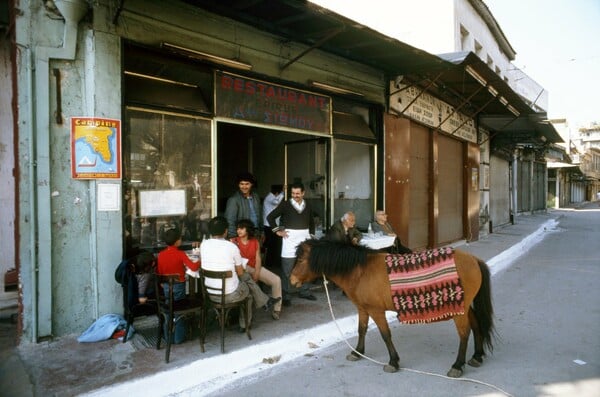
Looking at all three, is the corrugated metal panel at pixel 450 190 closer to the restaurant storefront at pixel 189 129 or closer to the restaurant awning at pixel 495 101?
the restaurant awning at pixel 495 101

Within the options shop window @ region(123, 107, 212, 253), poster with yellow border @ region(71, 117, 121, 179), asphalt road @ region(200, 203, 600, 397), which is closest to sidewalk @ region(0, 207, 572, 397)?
asphalt road @ region(200, 203, 600, 397)

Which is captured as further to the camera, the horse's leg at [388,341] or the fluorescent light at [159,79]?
the fluorescent light at [159,79]

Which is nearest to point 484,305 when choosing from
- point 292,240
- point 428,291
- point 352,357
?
point 428,291

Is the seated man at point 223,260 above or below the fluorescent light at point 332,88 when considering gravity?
below

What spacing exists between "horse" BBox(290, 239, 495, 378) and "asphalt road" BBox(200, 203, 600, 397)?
0.21 metres

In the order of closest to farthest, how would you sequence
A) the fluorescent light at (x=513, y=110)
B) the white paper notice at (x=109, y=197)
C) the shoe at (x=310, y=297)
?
the white paper notice at (x=109, y=197)
the shoe at (x=310, y=297)
the fluorescent light at (x=513, y=110)

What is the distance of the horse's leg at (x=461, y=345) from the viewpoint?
Answer: 367cm

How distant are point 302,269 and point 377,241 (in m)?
2.94

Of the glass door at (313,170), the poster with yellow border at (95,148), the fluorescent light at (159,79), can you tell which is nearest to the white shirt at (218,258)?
the poster with yellow border at (95,148)

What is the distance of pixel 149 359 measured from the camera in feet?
13.2

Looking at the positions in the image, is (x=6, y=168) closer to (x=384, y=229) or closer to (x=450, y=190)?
(x=384, y=229)

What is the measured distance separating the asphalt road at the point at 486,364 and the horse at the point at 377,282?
0.69ft

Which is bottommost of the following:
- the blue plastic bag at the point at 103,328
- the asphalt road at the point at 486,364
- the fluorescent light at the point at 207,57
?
the asphalt road at the point at 486,364

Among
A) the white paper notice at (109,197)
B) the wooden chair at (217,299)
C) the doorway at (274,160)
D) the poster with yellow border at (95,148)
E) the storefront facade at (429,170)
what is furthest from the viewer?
the storefront facade at (429,170)
